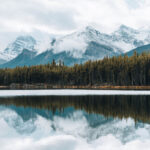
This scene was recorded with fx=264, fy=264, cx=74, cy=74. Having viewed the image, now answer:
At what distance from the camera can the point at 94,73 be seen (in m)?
150

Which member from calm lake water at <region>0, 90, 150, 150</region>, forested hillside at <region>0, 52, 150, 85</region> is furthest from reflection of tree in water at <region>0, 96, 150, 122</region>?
forested hillside at <region>0, 52, 150, 85</region>

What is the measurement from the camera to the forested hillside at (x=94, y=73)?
4897 inches

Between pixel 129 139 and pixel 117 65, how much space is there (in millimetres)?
115410

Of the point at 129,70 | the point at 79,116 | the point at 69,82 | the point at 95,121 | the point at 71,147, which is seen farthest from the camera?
the point at 69,82

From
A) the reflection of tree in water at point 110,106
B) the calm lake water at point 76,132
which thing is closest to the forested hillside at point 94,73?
the reflection of tree in water at point 110,106

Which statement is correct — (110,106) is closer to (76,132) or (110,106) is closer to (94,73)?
(76,132)

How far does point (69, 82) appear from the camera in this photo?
16700cm

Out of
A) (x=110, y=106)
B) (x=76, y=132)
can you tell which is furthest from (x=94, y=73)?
(x=76, y=132)

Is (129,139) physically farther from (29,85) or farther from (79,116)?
(29,85)

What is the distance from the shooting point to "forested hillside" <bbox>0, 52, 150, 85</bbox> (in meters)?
124

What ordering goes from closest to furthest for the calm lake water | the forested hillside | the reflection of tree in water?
the calm lake water → the reflection of tree in water → the forested hillside

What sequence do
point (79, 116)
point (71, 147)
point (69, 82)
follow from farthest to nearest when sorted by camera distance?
point (69, 82)
point (79, 116)
point (71, 147)

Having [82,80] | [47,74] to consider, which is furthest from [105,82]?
[47,74]

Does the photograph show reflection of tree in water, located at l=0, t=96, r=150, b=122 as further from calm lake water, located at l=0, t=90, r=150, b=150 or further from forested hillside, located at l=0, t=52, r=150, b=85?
forested hillside, located at l=0, t=52, r=150, b=85
